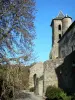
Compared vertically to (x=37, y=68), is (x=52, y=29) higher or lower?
higher

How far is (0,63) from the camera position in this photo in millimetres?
18109

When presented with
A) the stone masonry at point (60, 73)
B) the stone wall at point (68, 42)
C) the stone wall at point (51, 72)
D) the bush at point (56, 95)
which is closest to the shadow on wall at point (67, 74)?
the stone masonry at point (60, 73)

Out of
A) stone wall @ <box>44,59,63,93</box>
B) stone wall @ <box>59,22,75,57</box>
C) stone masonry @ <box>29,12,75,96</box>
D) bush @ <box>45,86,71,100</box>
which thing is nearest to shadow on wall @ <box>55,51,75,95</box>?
stone masonry @ <box>29,12,75,96</box>

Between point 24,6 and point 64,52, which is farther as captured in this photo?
point 64,52

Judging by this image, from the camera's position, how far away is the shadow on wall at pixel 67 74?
33.1m

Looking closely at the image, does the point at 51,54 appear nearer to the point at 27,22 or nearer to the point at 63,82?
the point at 63,82

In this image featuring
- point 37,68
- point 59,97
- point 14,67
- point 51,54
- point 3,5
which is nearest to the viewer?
point 14,67

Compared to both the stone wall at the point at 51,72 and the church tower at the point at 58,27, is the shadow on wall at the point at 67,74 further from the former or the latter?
the church tower at the point at 58,27

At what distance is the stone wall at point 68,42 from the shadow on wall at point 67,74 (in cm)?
351

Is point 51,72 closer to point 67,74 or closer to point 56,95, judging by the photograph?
point 67,74

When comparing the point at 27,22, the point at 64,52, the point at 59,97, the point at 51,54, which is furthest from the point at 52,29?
the point at 27,22

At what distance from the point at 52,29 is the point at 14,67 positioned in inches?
1895

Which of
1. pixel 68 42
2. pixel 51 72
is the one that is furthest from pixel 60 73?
pixel 68 42

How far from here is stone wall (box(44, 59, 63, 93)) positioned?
3594cm
